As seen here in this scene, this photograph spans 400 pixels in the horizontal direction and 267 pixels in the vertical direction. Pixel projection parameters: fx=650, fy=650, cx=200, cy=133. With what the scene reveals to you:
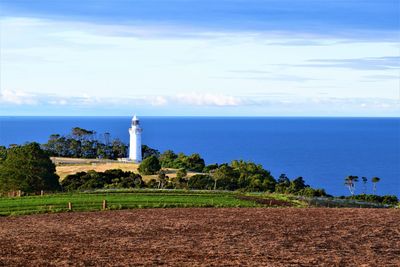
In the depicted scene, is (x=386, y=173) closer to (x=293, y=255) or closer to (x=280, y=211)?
(x=280, y=211)

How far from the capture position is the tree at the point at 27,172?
69.6 meters

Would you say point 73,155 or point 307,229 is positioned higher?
point 73,155

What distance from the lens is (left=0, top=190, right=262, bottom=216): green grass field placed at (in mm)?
49594

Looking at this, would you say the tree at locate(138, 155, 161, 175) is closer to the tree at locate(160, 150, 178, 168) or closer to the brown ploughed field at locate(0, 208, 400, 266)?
the tree at locate(160, 150, 178, 168)

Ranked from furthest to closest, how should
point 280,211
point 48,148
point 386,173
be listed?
point 386,173, point 48,148, point 280,211

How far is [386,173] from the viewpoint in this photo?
650 ft

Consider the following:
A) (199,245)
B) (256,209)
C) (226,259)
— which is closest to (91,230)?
(199,245)

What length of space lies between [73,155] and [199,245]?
125 metres

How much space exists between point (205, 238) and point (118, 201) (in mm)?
20926

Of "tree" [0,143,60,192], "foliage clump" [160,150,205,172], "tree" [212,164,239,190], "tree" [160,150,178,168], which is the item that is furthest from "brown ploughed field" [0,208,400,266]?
"tree" [160,150,178,168]

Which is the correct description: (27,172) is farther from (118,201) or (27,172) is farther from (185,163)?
(185,163)

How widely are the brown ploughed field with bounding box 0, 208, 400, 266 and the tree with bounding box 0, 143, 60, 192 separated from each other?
25.2 m

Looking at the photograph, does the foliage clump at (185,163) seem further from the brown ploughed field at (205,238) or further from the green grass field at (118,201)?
the brown ploughed field at (205,238)

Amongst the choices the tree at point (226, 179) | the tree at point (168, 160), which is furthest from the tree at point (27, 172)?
the tree at point (168, 160)
